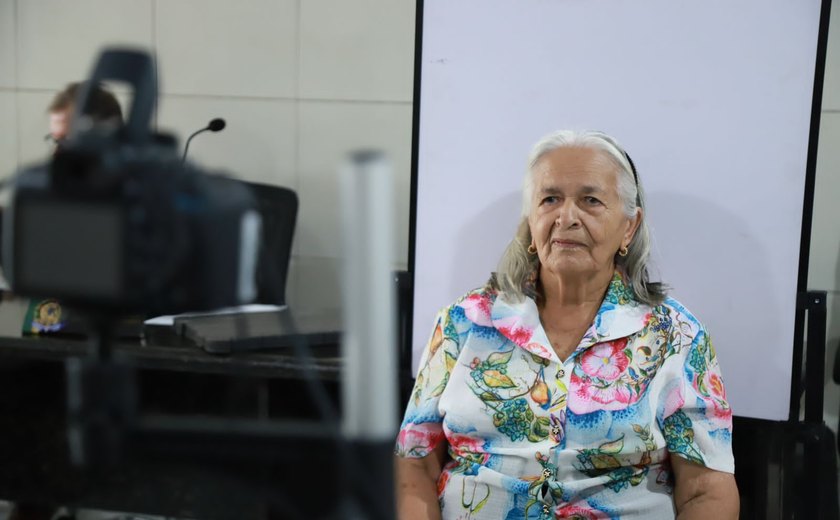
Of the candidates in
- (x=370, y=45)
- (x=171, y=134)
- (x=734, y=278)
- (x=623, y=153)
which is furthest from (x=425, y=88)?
(x=171, y=134)

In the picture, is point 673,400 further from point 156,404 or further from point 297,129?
point 297,129

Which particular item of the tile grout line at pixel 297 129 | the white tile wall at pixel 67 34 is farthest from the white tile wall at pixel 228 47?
the white tile wall at pixel 67 34

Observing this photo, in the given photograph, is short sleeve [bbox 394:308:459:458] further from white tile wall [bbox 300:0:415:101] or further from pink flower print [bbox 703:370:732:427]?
white tile wall [bbox 300:0:415:101]

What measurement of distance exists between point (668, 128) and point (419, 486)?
85cm

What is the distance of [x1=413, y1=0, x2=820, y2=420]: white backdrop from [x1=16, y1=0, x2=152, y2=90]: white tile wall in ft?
5.18

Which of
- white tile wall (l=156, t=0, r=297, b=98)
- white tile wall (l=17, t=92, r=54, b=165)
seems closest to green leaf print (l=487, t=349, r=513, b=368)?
white tile wall (l=156, t=0, r=297, b=98)

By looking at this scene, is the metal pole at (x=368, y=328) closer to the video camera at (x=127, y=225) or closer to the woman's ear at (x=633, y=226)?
the video camera at (x=127, y=225)

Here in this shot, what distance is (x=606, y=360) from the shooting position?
5.41 feet

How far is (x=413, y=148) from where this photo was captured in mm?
2008

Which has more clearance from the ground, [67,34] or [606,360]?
[67,34]

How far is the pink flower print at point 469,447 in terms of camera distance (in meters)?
1.66

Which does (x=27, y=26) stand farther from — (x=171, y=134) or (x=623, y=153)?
(x=171, y=134)

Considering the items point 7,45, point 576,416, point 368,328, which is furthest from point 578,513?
point 7,45

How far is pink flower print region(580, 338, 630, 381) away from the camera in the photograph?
1.64 meters
